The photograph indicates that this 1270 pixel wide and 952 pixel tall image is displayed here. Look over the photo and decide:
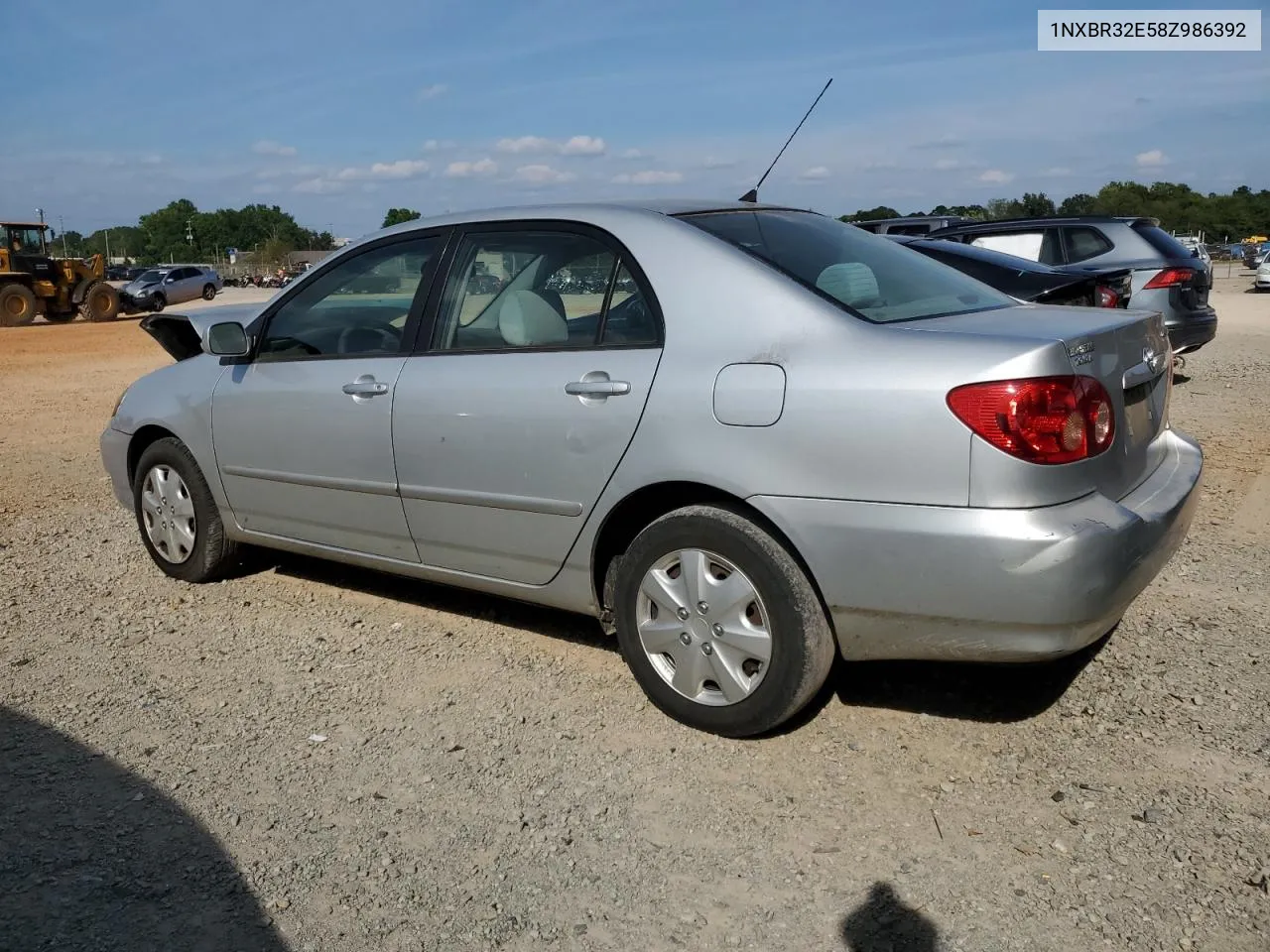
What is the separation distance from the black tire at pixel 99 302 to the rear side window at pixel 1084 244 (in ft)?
87.4

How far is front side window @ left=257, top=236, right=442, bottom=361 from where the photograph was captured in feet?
14.4

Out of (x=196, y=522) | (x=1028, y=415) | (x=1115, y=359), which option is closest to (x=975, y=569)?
(x=1028, y=415)

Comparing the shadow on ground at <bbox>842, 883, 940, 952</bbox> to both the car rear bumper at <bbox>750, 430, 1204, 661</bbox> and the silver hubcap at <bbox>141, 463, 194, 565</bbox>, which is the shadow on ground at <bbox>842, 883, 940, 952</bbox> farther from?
the silver hubcap at <bbox>141, 463, 194, 565</bbox>

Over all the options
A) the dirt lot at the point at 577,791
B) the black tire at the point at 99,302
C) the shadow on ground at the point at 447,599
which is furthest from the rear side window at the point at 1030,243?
the black tire at the point at 99,302

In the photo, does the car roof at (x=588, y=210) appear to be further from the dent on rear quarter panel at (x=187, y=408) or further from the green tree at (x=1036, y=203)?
the green tree at (x=1036, y=203)

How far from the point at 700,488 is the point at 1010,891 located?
1.39 metres

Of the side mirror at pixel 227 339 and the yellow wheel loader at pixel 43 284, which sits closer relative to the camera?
the side mirror at pixel 227 339

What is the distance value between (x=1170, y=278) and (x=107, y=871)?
30.3ft

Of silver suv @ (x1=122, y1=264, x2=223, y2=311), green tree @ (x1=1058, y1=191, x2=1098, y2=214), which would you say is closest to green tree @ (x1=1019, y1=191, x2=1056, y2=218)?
green tree @ (x1=1058, y1=191, x2=1098, y2=214)

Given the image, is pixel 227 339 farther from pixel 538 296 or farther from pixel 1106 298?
pixel 1106 298

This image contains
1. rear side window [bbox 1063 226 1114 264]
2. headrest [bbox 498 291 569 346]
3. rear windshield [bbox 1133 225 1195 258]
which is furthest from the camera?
rear side window [bbox 1063 226 1114 264]

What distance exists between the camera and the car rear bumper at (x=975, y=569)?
9.66ft

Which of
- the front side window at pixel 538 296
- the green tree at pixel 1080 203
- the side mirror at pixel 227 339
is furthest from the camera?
the green tree at pixel 1080 203

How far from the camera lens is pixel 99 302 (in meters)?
30.3
